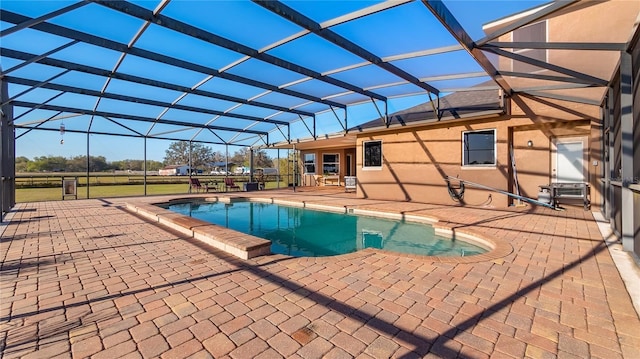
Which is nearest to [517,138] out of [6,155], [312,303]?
[312,303]

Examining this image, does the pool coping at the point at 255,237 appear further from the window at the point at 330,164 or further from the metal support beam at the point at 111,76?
the window at the point at 330,164

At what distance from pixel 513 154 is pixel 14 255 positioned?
10805 mm

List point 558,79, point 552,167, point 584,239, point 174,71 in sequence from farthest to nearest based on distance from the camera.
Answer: point 552,167 → point 174,71 → point 558,79 → point 584,239

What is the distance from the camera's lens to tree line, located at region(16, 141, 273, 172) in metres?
32.1

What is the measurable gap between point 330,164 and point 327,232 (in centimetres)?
1107

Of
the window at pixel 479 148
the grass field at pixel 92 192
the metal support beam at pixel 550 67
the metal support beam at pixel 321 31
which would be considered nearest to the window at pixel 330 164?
the grass field at pixel 92 192

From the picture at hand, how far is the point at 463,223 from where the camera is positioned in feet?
18.9

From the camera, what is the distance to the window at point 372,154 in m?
Answer: 11.0

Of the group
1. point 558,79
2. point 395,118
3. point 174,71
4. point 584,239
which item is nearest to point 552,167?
point 558,79

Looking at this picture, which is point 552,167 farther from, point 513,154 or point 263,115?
point 263,115

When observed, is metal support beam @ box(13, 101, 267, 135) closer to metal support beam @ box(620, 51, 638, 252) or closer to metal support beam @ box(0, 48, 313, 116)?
metal support beam @ box(0, 48, 313, 116)

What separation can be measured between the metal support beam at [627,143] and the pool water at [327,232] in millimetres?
1770

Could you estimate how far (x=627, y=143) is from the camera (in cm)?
366

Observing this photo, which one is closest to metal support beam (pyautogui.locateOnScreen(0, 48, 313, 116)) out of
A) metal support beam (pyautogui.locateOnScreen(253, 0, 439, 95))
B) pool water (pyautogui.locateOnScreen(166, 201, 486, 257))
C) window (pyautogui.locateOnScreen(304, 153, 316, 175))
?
pool water (pyautogui.locateOnScreen(166, 201, 486, 257))
